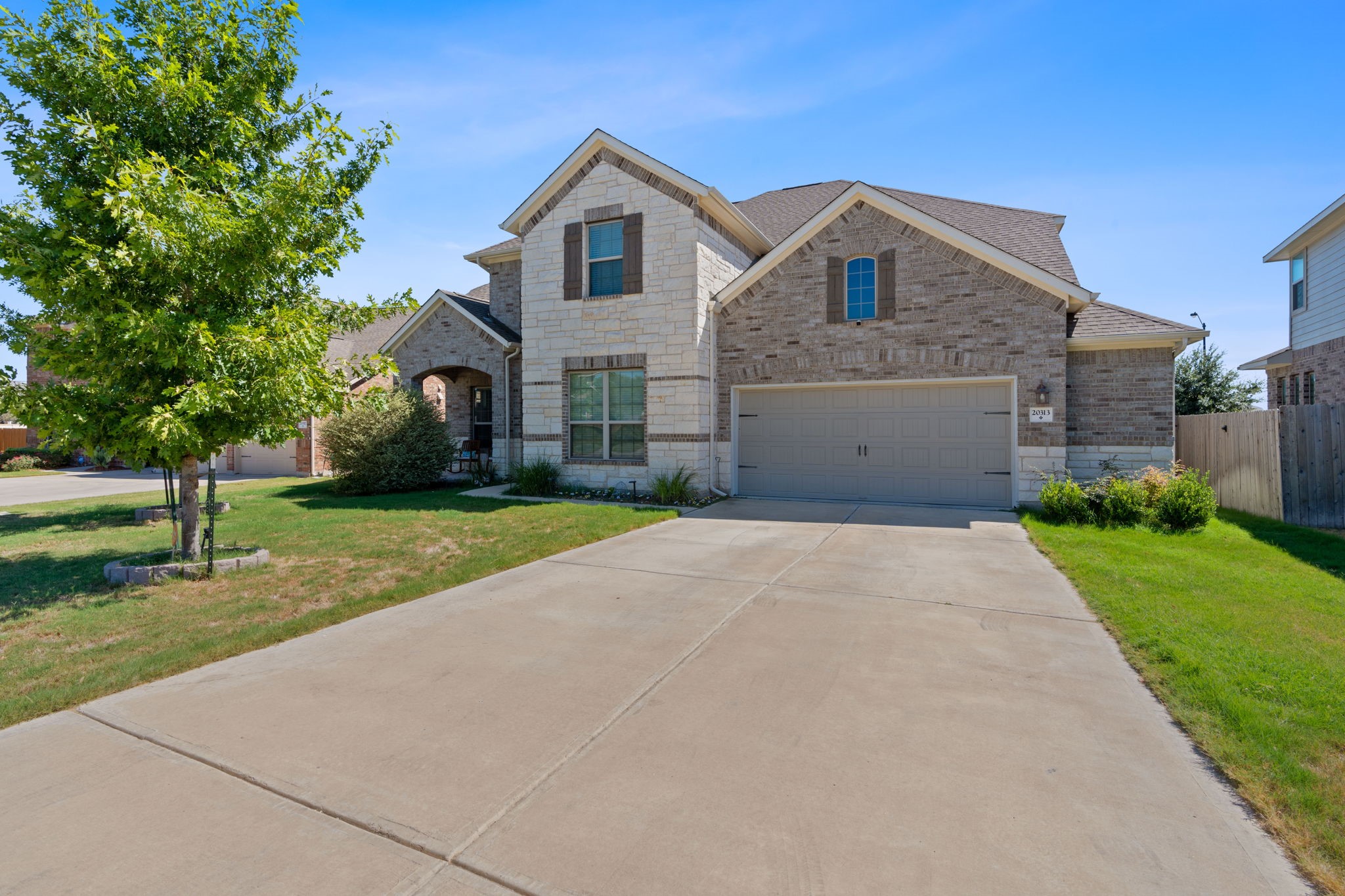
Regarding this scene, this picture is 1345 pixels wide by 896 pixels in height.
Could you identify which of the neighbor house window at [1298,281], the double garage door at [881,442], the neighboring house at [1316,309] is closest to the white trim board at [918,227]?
the double garage door at [881,442]

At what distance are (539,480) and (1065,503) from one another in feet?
32.4

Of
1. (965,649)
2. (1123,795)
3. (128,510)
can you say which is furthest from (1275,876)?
(128,510)

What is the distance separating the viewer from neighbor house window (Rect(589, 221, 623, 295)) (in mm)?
13930

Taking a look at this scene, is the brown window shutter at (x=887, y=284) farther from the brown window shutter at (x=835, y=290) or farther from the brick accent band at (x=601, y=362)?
the brick accent band at (x=601, y=362)

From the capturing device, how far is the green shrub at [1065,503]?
1025 centimetres

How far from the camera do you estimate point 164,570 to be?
662 centimetres

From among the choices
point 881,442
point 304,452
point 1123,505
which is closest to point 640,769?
point 1123,505

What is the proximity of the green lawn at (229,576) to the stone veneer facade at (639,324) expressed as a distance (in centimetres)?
222

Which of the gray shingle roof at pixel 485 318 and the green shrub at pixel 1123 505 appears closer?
the green shrub at pixel 1123 505

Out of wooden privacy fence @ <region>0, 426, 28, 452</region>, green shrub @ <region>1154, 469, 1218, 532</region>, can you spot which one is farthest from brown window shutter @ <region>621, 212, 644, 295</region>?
wooden privacy fence @ <region>0, 426, 28, 452</region>

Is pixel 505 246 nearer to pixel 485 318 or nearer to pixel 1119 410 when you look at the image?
pixel 485 318

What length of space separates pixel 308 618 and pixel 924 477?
415 inches

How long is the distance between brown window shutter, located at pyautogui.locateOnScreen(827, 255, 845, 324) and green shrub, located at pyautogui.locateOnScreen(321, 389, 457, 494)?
948 cm

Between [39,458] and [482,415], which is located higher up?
[482,415]
